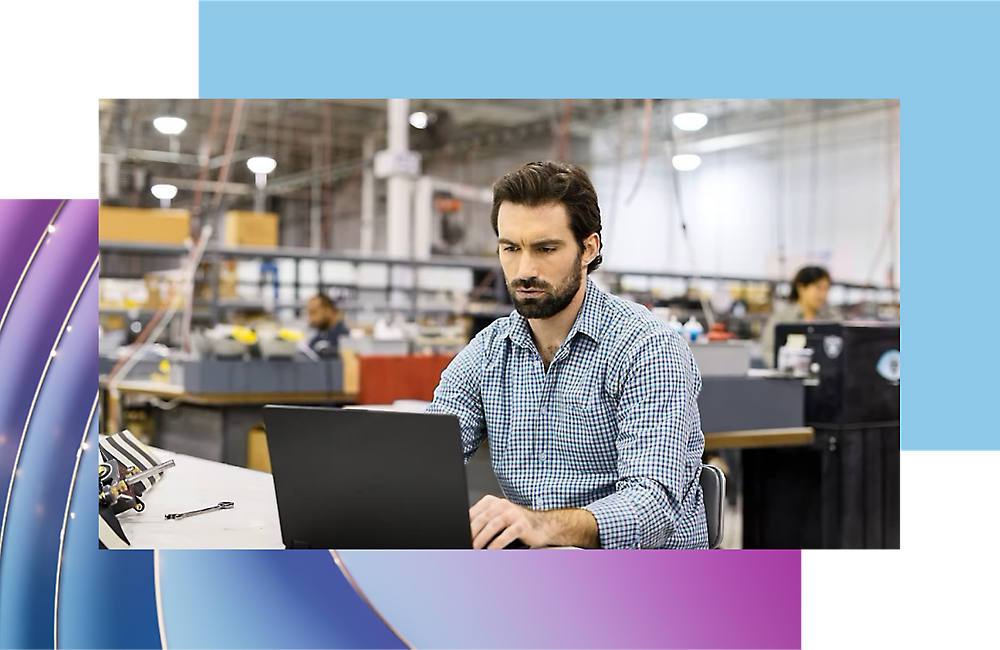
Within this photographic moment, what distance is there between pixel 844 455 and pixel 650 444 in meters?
2.12

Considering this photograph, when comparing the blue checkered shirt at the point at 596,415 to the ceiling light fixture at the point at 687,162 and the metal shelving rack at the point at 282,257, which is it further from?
the ceiling light fixture at the point at 687,162

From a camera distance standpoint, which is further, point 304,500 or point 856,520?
point 856,520

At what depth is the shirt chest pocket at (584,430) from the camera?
5.58ft

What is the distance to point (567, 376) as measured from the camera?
1735 millimetres

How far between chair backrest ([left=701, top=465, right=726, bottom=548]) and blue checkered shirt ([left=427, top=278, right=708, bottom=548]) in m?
0.05

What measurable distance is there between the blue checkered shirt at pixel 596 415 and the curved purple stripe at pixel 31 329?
0.69 meters

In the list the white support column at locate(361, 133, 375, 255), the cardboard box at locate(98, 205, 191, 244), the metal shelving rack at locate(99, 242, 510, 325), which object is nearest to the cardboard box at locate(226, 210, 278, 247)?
the metal shelving rack at locate(99, 242, 510, 325)

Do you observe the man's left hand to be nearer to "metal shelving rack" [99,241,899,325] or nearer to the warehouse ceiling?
"metal shelving rack" [99,241,899,325]

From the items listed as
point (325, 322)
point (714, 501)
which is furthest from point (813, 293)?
point (714, 501)

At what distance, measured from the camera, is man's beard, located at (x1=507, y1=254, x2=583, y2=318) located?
1.72m
